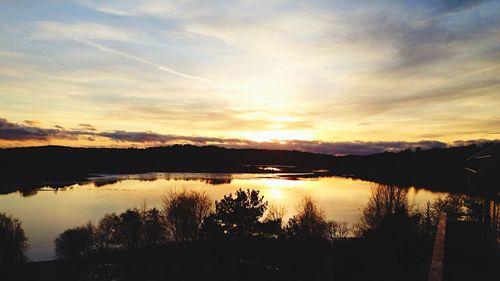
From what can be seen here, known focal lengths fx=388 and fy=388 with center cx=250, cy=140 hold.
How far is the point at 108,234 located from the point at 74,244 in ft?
20.7

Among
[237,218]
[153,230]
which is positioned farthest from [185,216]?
[237,218]

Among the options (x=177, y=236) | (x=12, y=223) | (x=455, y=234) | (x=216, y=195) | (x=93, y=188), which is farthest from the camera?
(x=93, y=188)

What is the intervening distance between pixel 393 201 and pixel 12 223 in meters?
53.3

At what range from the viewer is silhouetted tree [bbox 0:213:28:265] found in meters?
46.4

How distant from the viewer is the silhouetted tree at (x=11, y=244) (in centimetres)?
4641

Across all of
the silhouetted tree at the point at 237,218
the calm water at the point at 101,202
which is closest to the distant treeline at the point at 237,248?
the silhouetted tree at the point at 237,218

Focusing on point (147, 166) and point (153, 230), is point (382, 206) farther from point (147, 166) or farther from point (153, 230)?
point (147, 166)

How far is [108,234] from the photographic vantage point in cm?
5438

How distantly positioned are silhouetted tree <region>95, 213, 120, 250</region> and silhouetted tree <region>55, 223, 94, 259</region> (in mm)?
1314

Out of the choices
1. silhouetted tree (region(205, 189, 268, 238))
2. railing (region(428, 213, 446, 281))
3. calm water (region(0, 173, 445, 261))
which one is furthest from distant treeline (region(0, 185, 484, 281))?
railing (region(428, 213, 446, 281))

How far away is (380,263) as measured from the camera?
1019 inches

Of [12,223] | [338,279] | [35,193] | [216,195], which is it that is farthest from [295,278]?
[35,193]

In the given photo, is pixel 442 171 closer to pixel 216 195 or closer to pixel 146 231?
pixel 216 195

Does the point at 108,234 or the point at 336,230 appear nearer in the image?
the point at 108,234
